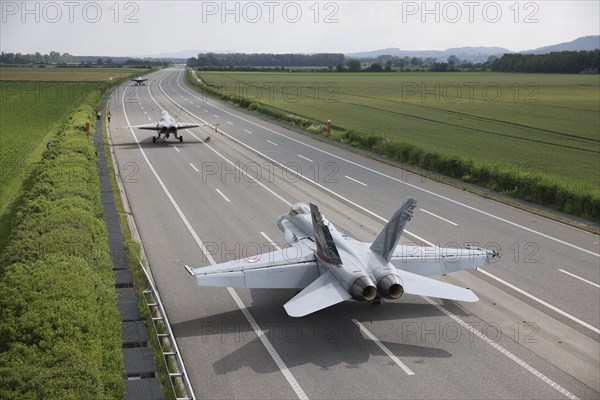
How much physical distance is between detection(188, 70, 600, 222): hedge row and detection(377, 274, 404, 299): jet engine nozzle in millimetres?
19071

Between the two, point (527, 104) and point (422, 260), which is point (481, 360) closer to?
point (422, 260)

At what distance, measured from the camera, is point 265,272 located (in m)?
17.9

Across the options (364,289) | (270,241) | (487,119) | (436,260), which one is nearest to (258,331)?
(364,289)

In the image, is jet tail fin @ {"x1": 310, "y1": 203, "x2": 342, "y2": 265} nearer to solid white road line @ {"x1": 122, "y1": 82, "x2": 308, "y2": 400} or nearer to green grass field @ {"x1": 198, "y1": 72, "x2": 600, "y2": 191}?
solid white road line @ {"x1": 122, "y1": 82, "x2": 308, "y2": 400}

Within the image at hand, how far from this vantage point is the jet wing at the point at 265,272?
57.3 ft

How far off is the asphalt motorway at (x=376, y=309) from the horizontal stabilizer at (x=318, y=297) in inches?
65.6

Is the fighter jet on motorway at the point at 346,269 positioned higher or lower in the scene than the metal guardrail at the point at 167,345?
higher

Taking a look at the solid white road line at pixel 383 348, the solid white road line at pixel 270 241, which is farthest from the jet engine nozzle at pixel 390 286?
the solid white road line at pixel 270 241

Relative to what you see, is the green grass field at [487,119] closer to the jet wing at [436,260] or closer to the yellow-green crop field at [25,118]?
the jet wing at [436,260]

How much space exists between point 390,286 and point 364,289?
816mm

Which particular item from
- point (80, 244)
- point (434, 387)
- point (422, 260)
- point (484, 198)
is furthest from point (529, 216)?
point (80, 244)

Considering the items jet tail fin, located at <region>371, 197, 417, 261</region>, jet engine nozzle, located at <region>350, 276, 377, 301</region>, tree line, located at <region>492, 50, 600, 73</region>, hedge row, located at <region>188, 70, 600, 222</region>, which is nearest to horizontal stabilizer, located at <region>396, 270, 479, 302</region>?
jet tail fin, located at <region>371, 197, 417, 261</region>

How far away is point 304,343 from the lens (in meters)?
17.0

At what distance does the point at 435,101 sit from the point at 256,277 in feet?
309
